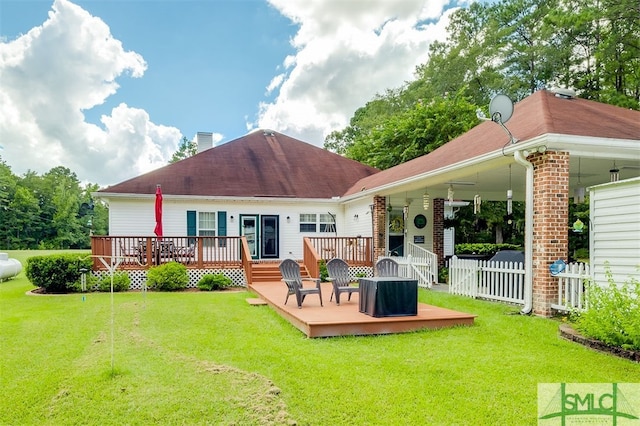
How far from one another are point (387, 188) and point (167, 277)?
6.92 meters

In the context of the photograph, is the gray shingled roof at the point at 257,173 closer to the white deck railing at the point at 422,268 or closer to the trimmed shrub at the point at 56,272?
the trimmed shrub at the point at 56,272

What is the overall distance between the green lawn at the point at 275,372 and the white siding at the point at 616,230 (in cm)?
125

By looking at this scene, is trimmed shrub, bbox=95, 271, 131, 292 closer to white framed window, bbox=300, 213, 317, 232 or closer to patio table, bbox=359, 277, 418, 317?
white framed window, bbox=300, 213, 317, 232

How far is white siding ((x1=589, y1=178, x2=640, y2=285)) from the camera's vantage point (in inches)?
226

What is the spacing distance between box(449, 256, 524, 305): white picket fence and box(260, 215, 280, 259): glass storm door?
7279 mm

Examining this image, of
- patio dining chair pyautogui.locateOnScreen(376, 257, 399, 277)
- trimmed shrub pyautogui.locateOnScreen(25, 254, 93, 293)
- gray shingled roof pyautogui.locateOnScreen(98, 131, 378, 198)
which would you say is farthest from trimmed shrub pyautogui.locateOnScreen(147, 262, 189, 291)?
patio dining chair pyautogui.locateOnScreen(376, 257, 399, 277)

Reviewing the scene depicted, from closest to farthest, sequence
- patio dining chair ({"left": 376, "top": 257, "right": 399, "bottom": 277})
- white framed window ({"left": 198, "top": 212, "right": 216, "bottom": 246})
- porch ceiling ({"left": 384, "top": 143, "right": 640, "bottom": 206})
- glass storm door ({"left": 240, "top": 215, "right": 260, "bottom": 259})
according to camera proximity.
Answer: porch ceiling ({"left": 384, "top": 143, "right": 640, "bottom": 206}) → patio dining chair ({"left": 376, "top": 257, "right": 399, "bottom": 277}) → white framed window ({"left": 198, "top": 212, "right": 216, "bottom": 246}) → glass storm door ({"left": 240, "top": 215, "right": 260, "bottom": 259})

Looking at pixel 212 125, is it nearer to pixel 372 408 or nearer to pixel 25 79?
pixel 25 79

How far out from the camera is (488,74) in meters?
26.6

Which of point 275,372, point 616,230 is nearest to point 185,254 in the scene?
point 275,372

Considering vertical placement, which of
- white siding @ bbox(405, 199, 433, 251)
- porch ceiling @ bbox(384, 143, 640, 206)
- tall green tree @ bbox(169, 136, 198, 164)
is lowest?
white siding @ bbox(405, 199, 433, 251)

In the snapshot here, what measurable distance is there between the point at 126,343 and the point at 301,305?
319cm

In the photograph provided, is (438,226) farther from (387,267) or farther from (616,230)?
(616,230)
